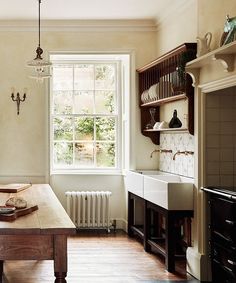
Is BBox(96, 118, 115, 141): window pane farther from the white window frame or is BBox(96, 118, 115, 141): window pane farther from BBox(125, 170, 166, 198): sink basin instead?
BBox(125, 170, 166, 198): sink basin

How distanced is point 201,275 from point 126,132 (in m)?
3.06

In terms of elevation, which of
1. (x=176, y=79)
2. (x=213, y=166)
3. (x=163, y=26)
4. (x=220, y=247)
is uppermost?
(x=163, y=26)

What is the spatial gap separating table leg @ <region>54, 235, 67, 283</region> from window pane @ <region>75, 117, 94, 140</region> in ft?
15.6

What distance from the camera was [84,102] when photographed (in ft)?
25.7

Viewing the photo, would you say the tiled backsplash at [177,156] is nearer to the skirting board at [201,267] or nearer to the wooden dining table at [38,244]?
the skirting board at [201,267]

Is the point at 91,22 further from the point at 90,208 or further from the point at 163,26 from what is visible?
the point at 90,208

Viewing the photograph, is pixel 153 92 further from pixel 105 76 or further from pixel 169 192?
pixel 169 192

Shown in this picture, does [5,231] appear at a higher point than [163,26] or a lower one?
lower

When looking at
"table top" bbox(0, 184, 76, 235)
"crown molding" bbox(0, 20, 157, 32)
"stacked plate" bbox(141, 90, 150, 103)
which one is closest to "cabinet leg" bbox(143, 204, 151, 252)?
"stacked plate" bbox(141, 90, 150, 103)

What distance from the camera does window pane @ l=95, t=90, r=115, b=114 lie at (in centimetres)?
786

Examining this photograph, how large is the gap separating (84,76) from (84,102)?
0.39 metres

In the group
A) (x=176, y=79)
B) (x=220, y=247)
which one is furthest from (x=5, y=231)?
(x=176, y=79)

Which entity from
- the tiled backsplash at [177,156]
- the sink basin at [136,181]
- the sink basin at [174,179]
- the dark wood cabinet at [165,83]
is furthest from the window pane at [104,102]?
the sink basin at [174,179]

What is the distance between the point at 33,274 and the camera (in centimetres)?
516
